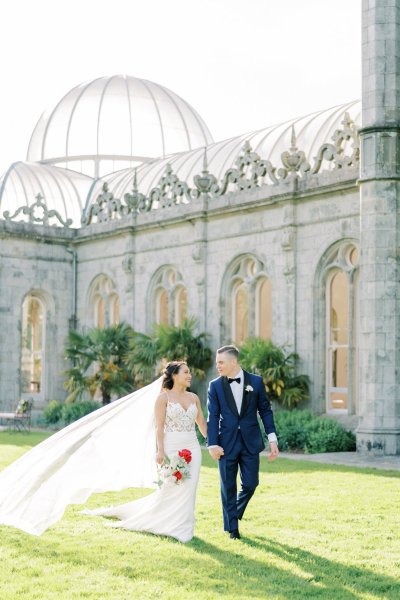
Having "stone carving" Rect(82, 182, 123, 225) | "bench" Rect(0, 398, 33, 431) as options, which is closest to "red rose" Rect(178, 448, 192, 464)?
"bench" Rect(0, 398, 33, 431)

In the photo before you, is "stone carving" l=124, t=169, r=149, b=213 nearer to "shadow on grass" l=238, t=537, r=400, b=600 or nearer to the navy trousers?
the navy trousers

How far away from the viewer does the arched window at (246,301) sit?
22094mm

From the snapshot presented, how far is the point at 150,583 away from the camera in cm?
746

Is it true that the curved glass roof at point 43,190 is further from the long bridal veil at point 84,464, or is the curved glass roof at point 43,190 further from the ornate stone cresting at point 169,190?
the long bridal veil at point 84,464

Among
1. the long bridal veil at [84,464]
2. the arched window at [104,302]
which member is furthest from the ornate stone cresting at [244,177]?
the long bridal veil at [84,464]

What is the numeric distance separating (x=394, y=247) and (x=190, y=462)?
8950 millimetres

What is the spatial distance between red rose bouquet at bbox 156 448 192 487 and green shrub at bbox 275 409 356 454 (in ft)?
29.2

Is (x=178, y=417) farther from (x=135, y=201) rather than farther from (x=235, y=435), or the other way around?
(x=135, y=201)

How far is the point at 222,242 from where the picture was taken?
22.8 m

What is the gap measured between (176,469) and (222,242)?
13.9m

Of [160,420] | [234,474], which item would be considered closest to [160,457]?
[160,420]

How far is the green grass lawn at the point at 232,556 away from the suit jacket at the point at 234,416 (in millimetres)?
991

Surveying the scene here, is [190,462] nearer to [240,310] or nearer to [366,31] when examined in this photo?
[366,31]

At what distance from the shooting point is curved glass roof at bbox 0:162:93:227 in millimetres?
29562
